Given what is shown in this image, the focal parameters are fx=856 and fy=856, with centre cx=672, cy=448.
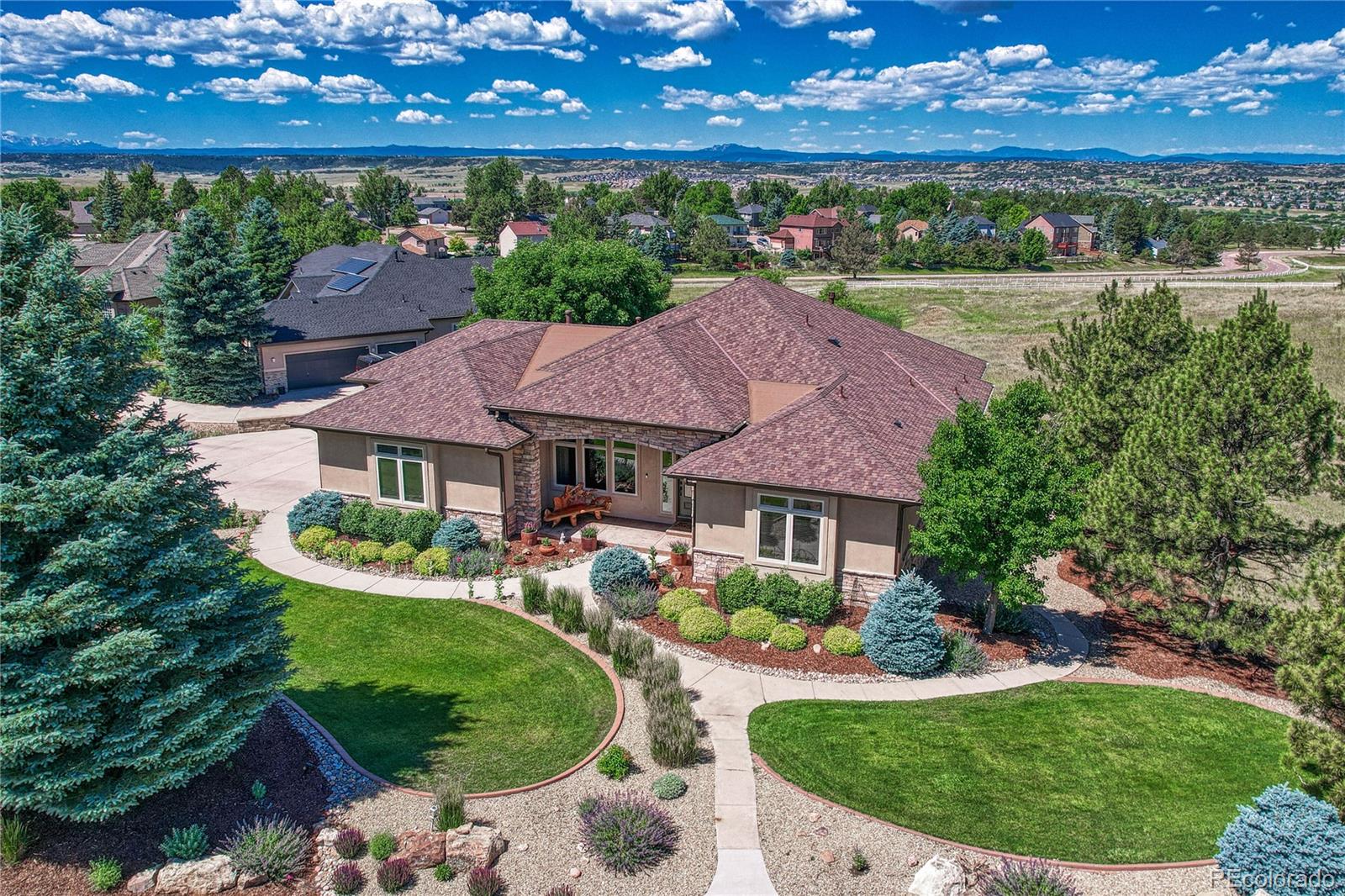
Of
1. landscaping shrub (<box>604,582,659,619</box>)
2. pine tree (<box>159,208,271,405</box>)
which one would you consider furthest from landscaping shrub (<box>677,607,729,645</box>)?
pine tree (<box>159,208,271,405</box>)

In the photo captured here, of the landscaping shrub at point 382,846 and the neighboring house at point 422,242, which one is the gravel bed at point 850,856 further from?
the neighboring house at point 422,242

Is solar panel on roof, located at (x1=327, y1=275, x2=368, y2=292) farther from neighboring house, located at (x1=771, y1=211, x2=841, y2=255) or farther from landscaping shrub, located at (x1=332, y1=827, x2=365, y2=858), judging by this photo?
neighboring house, located at (x1=771, y1=211, x2=841, y2=255)

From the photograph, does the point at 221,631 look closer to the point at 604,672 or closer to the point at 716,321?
the point at 604,672

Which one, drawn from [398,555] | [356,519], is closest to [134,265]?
→ [356,519]

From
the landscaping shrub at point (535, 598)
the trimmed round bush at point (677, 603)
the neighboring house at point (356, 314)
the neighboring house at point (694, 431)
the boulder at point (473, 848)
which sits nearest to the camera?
the boulder at point (473, 848)

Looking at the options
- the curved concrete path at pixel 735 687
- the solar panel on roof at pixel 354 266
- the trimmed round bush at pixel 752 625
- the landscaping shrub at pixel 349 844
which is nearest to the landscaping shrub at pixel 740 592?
the trimmed round bush at pixel 752 625

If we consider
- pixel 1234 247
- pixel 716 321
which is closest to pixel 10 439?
pixel 716 321

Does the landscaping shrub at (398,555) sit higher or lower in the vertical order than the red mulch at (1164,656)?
higher
